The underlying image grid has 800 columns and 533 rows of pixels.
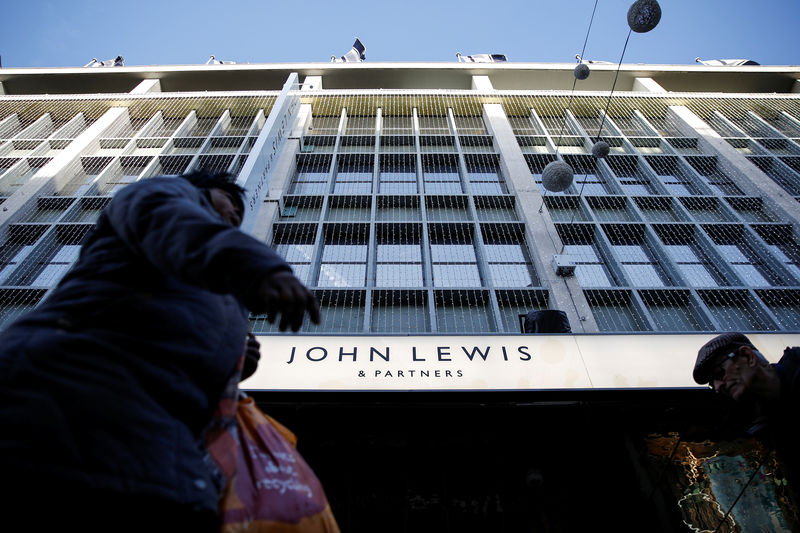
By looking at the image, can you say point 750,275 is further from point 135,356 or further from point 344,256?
point 135,356

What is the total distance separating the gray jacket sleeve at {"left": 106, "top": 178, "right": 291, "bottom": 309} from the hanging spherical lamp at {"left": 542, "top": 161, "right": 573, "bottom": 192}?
664cm

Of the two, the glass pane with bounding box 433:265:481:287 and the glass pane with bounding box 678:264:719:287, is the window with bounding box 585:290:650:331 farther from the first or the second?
the glass pane with bounding box 433:265:481:287

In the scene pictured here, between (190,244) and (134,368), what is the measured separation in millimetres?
324

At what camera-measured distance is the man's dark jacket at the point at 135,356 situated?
2.86 feet

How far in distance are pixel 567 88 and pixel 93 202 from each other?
16.0 meters

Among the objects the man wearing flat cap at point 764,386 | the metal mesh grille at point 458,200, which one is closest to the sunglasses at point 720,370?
the man wearing flat cap at point 764,386

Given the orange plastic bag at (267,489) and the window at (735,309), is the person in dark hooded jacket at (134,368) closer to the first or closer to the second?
the orange plastic bag at (267,489)

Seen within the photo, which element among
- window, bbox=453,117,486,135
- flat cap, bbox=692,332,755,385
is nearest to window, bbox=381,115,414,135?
window, bbox=453,117,486,135

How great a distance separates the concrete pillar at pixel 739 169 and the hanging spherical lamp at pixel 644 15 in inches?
242

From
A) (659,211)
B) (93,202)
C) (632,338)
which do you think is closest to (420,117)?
(659,211)

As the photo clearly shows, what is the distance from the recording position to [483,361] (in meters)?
4.23

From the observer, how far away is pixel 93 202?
9.71 m

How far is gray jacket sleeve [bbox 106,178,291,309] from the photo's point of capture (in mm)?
1010

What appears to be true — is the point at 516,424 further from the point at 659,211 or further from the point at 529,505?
the point at 659,211
